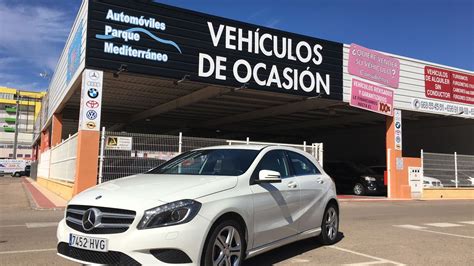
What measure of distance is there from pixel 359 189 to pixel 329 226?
16.5 m

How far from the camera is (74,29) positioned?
19.1 m

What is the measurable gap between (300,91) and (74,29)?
9702 mm

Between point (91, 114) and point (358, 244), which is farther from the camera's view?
point (91, 114)

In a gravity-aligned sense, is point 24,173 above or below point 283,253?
above

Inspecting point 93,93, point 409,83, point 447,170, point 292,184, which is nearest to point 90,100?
point 93,93

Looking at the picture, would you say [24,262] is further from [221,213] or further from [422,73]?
[422,73]

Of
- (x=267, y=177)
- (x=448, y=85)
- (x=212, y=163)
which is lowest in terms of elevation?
(x=267, y=177)

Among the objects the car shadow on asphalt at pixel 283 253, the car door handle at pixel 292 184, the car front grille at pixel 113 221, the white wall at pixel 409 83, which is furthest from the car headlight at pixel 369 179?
the car front grille at pixel 113 221

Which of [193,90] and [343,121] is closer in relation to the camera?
[193,90]

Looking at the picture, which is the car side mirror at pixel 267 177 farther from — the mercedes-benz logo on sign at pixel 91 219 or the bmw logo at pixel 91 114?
the bmw logo at pixel 91 114

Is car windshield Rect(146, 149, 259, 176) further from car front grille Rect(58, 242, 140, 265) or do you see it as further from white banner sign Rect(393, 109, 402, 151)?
white banner sign Rect(393, 109, 402, 151)

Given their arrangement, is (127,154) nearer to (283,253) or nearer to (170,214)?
(283,253)

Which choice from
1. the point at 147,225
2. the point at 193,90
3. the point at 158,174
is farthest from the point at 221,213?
the point at 193,90

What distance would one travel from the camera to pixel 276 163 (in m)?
6.61
